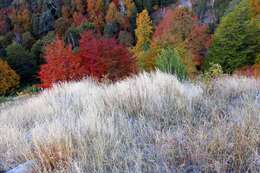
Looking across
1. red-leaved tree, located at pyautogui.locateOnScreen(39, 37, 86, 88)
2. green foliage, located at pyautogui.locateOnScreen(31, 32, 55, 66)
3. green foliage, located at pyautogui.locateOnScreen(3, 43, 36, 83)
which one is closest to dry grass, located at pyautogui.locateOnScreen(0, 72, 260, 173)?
red-leaved tree, located at pyautogui.locateOnScreen(39, 37, 86, 88)

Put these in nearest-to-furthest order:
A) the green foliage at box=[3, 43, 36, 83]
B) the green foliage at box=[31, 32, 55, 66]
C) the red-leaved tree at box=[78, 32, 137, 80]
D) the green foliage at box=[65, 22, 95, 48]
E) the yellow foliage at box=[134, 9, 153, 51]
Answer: the red-leaved tree at box=[78, 32, 137, 80] < the yellow foliage at box=[134, 9, 153, 51] < the green foliage at box=[3, 43, 36, 83] < the green foliage at box=[31, 32, 55, 66] < the green foliage at box=[65, 22, 95, 48]

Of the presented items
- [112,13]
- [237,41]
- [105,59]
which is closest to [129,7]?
[112,13]

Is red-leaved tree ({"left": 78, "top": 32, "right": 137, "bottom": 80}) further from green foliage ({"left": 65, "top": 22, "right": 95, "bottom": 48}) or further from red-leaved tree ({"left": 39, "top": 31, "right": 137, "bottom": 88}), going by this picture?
green foliage ({"left": 65, "top": 22, "right": 95, "bottom": 48})

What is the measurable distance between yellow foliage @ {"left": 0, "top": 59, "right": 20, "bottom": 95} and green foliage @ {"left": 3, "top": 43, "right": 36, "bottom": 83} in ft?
14.8

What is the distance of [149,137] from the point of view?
3008mm

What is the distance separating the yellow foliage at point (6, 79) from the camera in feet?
143

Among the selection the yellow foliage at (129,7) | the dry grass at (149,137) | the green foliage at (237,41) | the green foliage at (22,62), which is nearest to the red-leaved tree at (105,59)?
the dry grass at (149,137)

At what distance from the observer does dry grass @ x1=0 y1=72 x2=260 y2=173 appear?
95.6 inches

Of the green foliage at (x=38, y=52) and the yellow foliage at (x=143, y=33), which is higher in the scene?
the yellow foliage at (x=143, y=33)

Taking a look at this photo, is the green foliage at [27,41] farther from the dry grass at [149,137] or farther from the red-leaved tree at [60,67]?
the dry grass at [149,137]

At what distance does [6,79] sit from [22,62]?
788cm

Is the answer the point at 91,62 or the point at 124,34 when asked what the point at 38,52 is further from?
the point at 91,62

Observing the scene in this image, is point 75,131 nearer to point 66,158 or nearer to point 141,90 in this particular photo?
point 66,158

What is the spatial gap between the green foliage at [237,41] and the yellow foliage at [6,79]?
2726 centimetres
